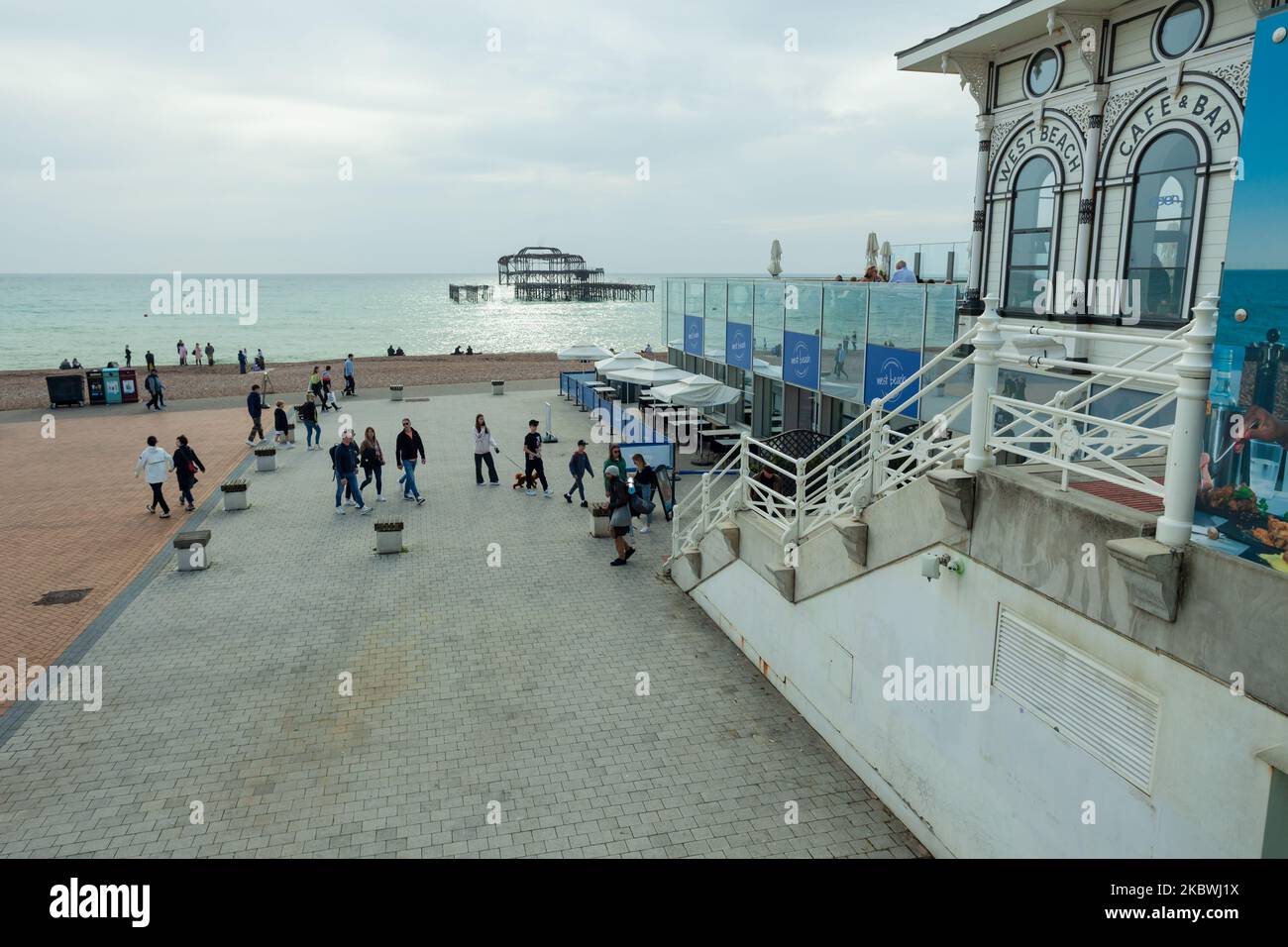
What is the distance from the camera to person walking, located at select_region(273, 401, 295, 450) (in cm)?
2269

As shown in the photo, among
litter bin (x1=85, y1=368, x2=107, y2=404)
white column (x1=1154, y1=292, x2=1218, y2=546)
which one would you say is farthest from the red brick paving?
white column (x1=1154, y1=292, x2=1218, y2=546)

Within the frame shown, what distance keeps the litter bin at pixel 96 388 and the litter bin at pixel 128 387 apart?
650 millimetres

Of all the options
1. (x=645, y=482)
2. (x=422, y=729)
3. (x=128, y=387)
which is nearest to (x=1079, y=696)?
(x=422, y=729)

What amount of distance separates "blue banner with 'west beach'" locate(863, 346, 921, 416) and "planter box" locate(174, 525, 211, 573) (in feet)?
39.2

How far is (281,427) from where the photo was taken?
75.2 ft

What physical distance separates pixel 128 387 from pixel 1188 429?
35.7 m

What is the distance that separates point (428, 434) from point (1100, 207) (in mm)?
19334

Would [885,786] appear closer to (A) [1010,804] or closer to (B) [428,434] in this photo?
(A) [1010,804]

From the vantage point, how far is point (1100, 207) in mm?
11461

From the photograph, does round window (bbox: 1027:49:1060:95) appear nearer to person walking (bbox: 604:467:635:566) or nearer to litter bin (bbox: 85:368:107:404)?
person walking (bbox: 604:467:635:566)

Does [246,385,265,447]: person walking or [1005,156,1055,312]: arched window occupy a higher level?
[1005,156,1055,312]: arched window

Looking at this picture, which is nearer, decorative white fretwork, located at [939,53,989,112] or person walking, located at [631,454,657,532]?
decorative white fretwork, located at [939,53,989,112]

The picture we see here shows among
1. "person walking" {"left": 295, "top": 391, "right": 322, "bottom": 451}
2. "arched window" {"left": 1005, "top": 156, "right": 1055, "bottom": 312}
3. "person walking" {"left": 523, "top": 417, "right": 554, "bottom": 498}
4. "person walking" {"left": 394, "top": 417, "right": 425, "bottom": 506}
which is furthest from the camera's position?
"person walking" {"left": 295, "top": 391, "right": 322, "bottom": 451}
